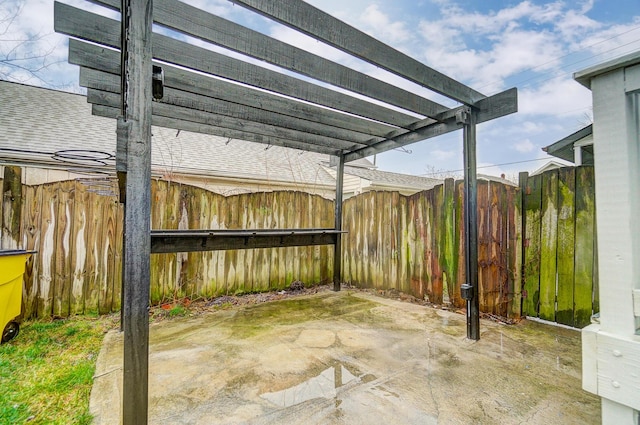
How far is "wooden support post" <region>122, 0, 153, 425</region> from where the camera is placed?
128 centimetres

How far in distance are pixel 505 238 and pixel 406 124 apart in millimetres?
1839

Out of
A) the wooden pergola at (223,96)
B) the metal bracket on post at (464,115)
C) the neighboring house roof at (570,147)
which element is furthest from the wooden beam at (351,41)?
Result: the neighboring house roof at (570,147)

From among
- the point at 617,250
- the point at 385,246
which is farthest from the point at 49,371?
the point at 385,246

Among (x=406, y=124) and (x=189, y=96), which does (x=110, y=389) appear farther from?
(x=406, y=124)

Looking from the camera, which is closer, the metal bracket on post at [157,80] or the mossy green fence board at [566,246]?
the metal bracket on post at [157,80]

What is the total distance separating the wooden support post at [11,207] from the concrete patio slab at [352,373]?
62.6 inches

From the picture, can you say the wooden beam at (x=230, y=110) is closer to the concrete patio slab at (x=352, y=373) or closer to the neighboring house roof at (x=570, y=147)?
the concrete patio slab at (x=352, y=373)

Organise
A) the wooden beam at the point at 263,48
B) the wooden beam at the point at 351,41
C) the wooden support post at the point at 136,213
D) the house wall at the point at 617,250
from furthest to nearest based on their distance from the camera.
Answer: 1. the wooden beam at the point at 263,48
2. the wooden beam at the point at 351,41
3. the wooden support post at the point at 136,213
4. the house wall at the point at 617,250

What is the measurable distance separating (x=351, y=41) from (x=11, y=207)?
3.99m

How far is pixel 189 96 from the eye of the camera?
2.83 meters

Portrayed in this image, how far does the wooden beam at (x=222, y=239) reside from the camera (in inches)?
120

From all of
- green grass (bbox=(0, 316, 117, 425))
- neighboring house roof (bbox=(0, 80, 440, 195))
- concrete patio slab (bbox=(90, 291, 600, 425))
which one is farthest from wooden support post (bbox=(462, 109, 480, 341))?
neighboring house roof (bbox=(0, 80, 440, 195))

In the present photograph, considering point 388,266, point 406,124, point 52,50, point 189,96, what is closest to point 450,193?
point 406,124

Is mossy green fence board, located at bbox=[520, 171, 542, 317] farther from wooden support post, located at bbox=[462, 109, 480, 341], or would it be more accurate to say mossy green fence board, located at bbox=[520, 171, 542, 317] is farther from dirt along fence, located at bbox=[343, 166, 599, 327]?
wooden support post, located at bbox=[462, 109, 480, 341]
